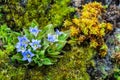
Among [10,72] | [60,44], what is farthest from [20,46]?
[60,44]

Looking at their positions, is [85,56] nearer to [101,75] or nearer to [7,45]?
[101,75]

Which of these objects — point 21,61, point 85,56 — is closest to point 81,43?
point 85,56

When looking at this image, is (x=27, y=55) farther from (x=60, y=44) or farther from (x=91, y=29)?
(x=91, y=29)

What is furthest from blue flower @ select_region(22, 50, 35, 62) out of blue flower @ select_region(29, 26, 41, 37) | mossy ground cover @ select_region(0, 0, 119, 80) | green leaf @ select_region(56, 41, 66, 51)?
green leaf @ select_region(56, 41, 66, 51)

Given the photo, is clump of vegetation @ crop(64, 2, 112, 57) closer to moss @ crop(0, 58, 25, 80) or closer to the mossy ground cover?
the mossy ground cover

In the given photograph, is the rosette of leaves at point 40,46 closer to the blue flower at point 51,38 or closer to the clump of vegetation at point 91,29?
the blue flower at point 51,38

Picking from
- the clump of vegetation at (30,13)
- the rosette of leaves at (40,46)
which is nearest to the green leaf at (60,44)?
the rosette of leaves at (40,46)
